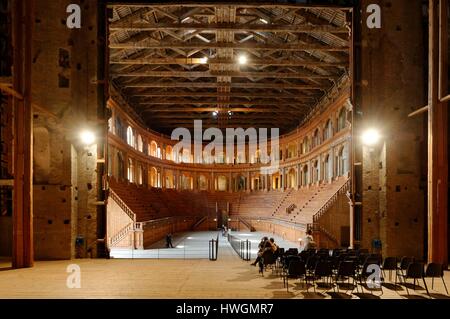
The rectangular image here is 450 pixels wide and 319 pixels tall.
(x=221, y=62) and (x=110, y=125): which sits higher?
(x=221, y=62)

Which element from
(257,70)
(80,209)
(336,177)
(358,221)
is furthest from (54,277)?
(336,177)

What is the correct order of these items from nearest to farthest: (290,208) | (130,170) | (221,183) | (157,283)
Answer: (157,283) → (130,170) → (290,208) → (221,183)

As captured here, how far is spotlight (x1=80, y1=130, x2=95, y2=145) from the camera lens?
1481 centimetres

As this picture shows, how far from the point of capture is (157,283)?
10.1m

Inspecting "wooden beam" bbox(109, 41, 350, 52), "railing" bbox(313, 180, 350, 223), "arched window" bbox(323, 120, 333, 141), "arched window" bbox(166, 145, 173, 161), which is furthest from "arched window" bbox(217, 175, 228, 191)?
"wooden beam" bbox(109, 41, 350, 52)

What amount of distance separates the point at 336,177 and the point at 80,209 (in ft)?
65.6

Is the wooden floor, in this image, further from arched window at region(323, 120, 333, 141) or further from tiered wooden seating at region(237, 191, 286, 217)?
tiered wooden seating at region(237, 191, 286, 217)

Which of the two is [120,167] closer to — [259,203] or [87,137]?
[87,137]

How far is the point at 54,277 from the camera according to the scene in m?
10.9

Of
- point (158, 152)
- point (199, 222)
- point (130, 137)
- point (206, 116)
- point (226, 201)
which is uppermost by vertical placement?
point (206, 116)
